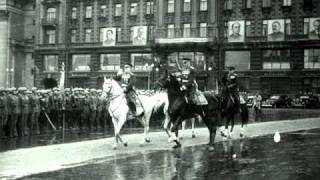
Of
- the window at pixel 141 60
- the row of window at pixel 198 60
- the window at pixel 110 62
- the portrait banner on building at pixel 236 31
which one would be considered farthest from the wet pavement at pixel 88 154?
the window at pixel 110 62

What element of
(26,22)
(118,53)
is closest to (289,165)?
(118,53)

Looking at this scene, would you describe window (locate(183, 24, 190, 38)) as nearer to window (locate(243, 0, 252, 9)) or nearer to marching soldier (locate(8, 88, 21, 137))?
window (locate(243, 0, 252, 9))

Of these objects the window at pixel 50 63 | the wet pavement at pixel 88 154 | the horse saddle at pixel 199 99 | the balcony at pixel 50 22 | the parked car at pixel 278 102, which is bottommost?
the parked car at pixel 278 102

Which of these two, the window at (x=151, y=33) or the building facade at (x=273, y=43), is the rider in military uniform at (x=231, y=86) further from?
the window at (x=151, y=33)

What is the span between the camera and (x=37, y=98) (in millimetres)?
23406

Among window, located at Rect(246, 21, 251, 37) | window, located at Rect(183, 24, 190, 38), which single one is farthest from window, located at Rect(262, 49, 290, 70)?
window, located at Rect(183, 24, 190, 38)

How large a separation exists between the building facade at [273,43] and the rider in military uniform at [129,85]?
41924 mm

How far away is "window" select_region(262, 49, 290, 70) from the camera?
194 feet

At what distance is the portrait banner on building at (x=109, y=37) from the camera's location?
67.4 meters

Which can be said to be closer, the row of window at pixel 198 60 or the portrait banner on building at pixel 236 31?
the row of window at pixel 198 60

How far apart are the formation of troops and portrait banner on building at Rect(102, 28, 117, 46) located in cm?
3867

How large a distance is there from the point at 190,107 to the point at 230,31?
1771 inches

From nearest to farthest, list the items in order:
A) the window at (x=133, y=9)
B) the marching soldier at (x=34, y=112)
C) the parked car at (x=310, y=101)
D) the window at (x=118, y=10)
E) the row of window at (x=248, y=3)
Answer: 1. the marching soldier at (x=34, y=112)
2. the parked car at (x=310, y=101)
3. the row of window at (x=248, y=3)
4. the window at (x=133, y=9)
5. the window at (x=118, y=10)

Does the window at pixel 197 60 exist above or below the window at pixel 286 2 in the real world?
below
